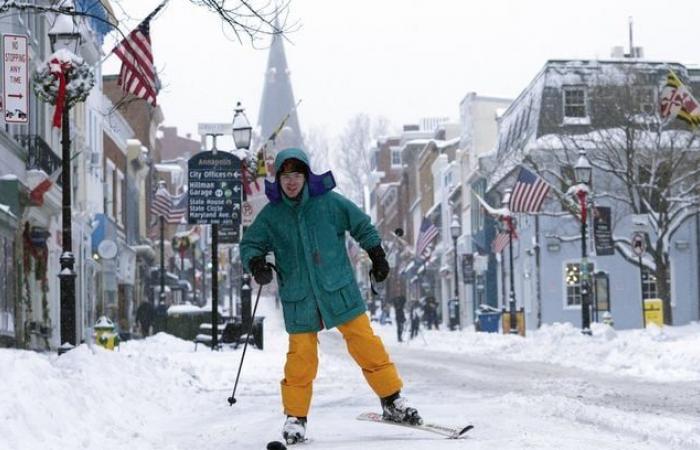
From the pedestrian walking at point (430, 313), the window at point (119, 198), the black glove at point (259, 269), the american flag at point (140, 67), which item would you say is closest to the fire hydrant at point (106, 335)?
the american flag at point (140, 67)

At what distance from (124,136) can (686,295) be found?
24914 millimetres

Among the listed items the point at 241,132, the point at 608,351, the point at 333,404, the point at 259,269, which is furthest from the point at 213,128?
the point at 259,269

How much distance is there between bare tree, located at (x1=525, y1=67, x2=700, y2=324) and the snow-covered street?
64.9ft

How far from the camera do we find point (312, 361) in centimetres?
813

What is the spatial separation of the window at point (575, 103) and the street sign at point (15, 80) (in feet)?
108

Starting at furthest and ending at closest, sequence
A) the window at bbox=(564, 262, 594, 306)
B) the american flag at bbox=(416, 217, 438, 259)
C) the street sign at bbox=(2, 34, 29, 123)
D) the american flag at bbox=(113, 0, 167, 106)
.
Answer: the american flag at bbox=(416, 217, 438, 259)
the window at bbox=(564, 262, 594, 306)
the american flag at bbox=(113, 0, 167, 106)
the street sign at bbox=(2, 34, 29, 123)

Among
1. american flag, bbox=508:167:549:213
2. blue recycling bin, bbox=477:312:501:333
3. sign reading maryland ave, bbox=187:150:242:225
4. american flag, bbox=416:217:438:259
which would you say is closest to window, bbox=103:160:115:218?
american flag, bbox=416:217:438:259

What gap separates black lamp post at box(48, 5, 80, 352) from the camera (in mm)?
14727

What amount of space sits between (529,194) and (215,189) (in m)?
14.1

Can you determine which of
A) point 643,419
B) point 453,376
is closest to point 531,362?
point 453,376

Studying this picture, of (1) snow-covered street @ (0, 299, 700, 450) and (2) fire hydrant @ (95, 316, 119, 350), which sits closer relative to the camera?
(1) snow-covered street @ (0, 299, 700, 450)

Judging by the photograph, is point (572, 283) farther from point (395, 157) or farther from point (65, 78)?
point (395, 157)

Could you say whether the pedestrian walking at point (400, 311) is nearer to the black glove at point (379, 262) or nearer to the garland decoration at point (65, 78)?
the garland decoration at point (65, 78)

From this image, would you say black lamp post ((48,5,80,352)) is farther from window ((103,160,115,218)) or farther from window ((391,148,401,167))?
window ((391,148,401,167))
